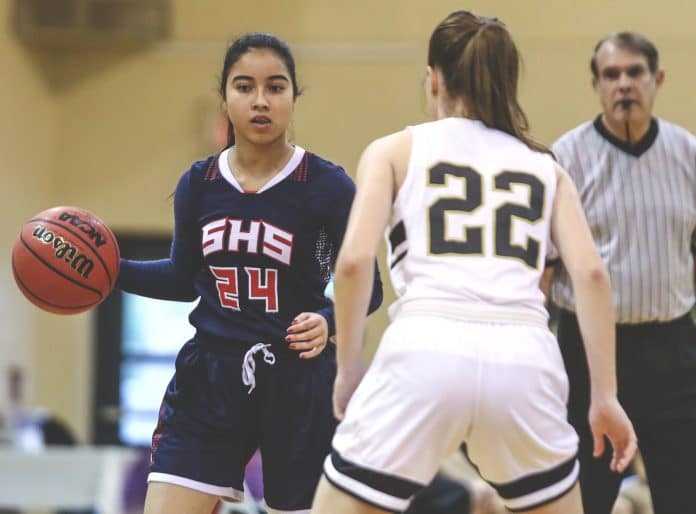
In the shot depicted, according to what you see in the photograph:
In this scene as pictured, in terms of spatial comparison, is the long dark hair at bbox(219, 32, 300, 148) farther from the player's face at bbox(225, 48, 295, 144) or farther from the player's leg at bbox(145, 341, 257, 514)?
the player's leg at bbox(145, 341, 257, 514)

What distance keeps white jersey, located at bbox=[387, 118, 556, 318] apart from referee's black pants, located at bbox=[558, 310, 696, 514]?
1.25m

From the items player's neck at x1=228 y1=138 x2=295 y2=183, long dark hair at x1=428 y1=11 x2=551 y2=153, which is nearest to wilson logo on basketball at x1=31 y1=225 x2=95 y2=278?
player's neck at x1=228 y1=138 x2=295 y2=183

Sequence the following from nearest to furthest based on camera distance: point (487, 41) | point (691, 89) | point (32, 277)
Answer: point (487, 41)
point (32, 277)
point (691, 89)

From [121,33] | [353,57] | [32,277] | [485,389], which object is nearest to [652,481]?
[485,389]

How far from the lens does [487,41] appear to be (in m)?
2.81

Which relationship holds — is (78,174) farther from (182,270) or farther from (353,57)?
(182,270)

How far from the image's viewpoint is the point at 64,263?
3490 millimetres

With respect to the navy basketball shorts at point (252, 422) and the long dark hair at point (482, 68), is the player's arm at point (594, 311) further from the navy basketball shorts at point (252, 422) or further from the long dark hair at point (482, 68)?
the navy basketball shorts at point (252, 422)

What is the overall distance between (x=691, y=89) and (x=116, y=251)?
5770 mm

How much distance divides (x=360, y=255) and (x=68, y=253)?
3.84ft

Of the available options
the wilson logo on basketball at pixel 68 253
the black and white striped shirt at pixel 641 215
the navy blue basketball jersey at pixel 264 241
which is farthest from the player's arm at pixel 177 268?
the black and white striped shirt at pixel 641 215

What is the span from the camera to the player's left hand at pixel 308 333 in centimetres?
326

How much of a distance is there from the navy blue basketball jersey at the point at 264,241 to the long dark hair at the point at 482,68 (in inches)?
24.7

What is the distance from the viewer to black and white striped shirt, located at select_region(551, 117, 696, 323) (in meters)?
3.95
